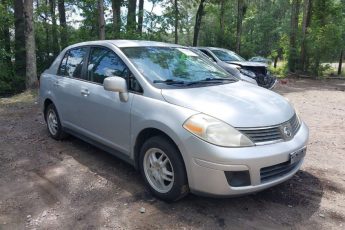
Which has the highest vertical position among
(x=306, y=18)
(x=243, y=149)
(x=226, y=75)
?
(x=306, y=18)

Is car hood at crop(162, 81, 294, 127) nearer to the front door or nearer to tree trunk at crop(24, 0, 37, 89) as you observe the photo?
the front door

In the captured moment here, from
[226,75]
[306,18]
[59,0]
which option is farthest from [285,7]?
[226,75]

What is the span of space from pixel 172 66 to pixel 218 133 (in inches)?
58.4

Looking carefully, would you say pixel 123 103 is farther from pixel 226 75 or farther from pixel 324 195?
pixel 324 195

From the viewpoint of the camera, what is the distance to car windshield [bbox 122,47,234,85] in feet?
14.9

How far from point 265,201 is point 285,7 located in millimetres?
56442

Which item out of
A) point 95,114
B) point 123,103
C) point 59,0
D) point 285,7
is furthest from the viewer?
point 285,7

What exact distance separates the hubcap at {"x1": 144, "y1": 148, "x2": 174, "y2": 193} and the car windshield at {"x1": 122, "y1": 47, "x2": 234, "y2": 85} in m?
0.88

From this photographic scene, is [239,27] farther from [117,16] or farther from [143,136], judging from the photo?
[143,136]

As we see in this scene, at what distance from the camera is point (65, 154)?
19.0 feet

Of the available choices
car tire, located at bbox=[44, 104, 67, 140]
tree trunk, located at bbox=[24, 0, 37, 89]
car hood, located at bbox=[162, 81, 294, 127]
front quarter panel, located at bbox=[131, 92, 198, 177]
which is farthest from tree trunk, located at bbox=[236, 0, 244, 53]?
front quarter panel, located at bbox=[131, 92, 198, 177]

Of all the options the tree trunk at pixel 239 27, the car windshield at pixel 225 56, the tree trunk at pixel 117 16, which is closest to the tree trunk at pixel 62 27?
the tree trunk at pixel 117 16

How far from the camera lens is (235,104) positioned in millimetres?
3961

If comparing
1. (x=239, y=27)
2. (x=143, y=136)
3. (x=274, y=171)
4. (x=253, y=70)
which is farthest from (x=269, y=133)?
(x=239, y=27)
